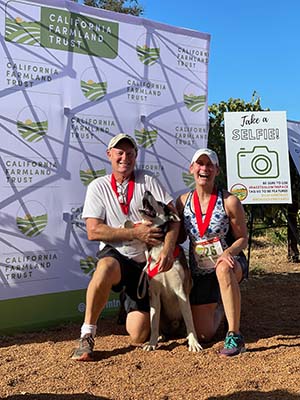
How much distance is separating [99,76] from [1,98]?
1.07 metres

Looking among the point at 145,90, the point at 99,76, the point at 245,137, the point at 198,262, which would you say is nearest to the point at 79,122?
the point at 99,76

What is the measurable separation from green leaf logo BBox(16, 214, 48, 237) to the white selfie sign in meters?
3.29

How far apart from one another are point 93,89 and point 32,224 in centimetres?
150

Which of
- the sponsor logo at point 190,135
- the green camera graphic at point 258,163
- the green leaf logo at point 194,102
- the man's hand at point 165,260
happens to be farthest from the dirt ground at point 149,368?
the green camera graphic at point 258,163

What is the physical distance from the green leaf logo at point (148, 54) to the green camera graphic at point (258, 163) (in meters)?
2.34

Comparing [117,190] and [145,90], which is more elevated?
[145,90]

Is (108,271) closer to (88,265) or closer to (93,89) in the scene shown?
(88,265)

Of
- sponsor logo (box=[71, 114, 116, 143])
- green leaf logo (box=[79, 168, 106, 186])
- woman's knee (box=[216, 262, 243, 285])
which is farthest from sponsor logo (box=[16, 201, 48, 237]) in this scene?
woman's knee (box=[216, 262, 243, 285])

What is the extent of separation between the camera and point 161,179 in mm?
5715

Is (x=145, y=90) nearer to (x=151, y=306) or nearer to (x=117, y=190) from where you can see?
(x=117, y=190)

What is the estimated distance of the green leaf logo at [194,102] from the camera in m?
5.84

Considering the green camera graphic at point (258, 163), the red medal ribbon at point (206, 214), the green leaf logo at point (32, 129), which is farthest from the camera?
the green camera graphic at point (258, 163)

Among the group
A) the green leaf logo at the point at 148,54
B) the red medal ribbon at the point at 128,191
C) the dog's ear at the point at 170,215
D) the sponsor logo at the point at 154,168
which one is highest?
the green leaf logo at the point at 148,54

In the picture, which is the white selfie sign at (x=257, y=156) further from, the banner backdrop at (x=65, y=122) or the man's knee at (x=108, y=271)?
the man's knee at (x=108, y=271)
